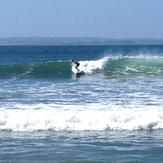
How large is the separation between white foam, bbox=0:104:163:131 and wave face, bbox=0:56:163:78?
1501 cm

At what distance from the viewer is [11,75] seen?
31.7m

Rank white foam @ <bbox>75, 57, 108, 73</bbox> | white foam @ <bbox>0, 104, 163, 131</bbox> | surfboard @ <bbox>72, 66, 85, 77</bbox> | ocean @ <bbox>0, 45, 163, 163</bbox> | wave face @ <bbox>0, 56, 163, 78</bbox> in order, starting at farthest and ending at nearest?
1. white foam @ <bbox>75, 57, 108, 73</bbox>
2. surfboard @ <bbox>72, 66, 85, 77</bbox>
3. wave face @ <bbox>0, 56, 163, 78</bbox>
4. white foam @ <bbox>0, 104, 163, 131</bbox>
5. ocean @ <bbox>0, 45, 163, 163</bbox>

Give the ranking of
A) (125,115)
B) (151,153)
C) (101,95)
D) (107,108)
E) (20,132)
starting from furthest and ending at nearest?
(101,95)
(107,108)
(125,115)
(20,132)
(151,153)

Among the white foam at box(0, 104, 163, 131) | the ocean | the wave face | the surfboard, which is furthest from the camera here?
the surfboard

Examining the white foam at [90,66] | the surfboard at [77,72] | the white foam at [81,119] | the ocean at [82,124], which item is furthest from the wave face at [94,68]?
the white foam at [81,119]

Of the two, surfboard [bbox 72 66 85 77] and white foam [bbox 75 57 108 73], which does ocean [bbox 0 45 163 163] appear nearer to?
surfboard [bbox 72 66 85 77]

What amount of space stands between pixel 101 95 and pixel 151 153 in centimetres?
827

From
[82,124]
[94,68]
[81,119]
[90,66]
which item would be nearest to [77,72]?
[94,68]

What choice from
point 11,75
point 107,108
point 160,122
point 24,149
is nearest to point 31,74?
point 11,75

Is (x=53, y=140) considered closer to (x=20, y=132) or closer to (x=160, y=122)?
(x=20, y=132)

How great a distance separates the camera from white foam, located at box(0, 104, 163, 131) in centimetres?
1408

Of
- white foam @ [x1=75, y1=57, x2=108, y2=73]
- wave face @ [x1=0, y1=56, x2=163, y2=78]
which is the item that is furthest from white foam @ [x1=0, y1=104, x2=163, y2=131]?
white foam @ [x1=75, y1=57, x2=108, y2=73]

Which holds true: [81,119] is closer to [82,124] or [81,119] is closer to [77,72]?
[82,124]

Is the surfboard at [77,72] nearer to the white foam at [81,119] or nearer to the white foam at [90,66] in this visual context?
the white foam at [90,66]
